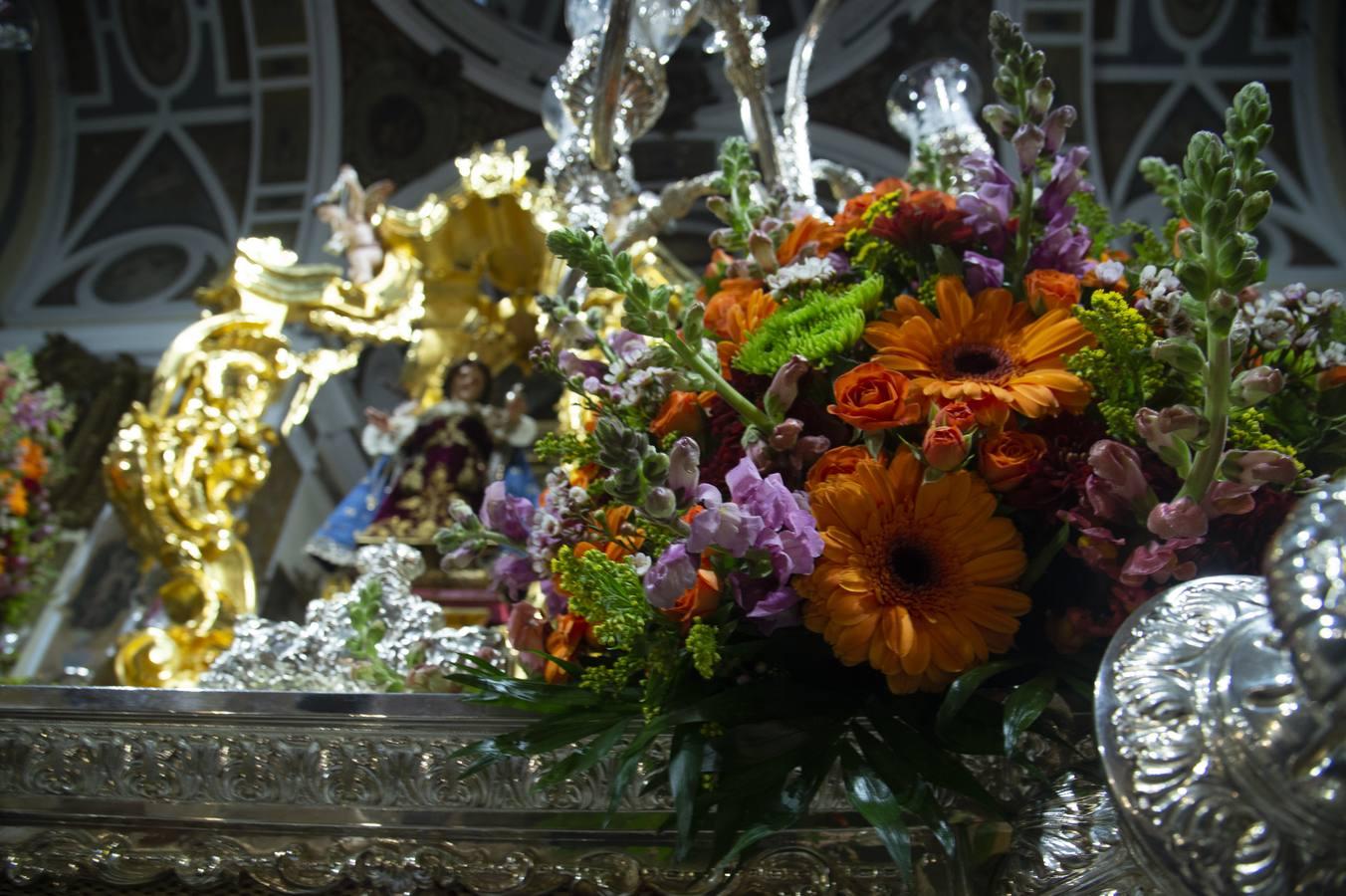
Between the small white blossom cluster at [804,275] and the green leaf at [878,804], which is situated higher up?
the small white blossom cluster at [804,275]

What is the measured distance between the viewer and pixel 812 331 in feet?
3.27

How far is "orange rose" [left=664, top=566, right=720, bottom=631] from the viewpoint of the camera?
2.67 ft

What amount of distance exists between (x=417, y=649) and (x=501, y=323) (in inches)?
83.7

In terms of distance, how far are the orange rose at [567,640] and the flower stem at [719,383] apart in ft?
0.71

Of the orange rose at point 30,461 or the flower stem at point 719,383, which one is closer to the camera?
the flower stem at point 719,383

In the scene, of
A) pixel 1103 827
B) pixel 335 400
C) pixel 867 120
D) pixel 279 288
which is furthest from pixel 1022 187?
pixel 867 120

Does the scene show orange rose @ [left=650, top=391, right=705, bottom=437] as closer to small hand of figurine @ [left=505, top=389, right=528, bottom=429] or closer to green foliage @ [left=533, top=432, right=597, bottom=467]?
green foliage @ [left=533, top=432, right=597, bottom=467]

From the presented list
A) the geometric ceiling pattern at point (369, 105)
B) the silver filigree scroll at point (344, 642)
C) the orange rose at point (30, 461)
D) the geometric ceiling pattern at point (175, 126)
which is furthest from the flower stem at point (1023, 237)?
the geometric ceiling pattern at point (175, 126)

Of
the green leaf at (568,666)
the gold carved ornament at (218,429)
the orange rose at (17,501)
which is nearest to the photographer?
the green leaf at (568,666)

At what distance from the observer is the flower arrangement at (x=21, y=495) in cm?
293

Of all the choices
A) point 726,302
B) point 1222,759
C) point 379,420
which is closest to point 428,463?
point 379,420

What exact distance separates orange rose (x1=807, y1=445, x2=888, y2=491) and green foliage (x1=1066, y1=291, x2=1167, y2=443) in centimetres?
17

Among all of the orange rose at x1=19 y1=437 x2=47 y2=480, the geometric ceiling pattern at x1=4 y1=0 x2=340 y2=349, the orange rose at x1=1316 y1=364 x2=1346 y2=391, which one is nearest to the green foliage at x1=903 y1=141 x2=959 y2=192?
the orange rose at x1=1316 y1=364 x2=1346 y2=391

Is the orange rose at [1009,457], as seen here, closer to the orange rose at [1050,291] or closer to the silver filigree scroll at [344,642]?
the orange rose at [1050,291]
